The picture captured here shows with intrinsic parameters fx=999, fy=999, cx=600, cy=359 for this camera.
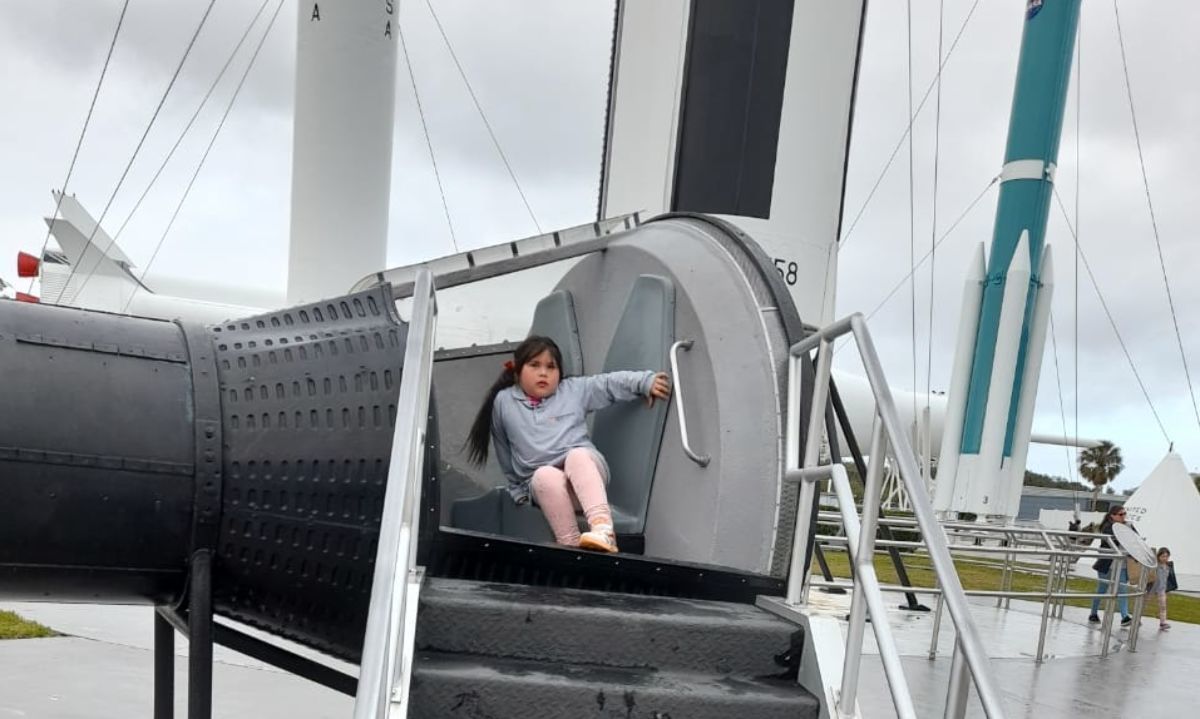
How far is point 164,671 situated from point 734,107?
6.10m

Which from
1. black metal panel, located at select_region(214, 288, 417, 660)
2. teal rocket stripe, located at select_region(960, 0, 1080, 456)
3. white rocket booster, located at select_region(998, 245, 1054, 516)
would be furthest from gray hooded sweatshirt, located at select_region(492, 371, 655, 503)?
white rocket booster, located at select_region(998, 245, 1054, 516)

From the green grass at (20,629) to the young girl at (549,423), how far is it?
433 centimetres

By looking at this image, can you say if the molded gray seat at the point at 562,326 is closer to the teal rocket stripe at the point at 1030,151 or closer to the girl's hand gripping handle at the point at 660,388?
the girl's hand gripping handle at the point at 660,388

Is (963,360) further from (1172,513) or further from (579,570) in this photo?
(579,570)

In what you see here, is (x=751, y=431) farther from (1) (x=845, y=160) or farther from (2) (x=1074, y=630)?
(2) (x=1074, y=630)

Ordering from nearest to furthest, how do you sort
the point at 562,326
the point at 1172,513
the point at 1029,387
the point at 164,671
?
the point at 164,671, the point at 562,326, the point at 1029,387, the point at 1172,513

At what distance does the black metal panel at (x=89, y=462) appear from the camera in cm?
271

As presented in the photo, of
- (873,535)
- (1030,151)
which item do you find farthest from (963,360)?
Answer: (873,535)

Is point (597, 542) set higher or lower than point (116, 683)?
higher

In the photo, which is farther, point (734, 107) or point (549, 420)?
point (734, 107)

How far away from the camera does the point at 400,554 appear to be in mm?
2104

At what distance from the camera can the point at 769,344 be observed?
364 cm

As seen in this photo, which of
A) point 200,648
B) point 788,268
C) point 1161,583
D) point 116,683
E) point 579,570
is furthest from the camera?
point 1161,583

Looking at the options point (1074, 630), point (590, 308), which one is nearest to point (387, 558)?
point (590, 308)
